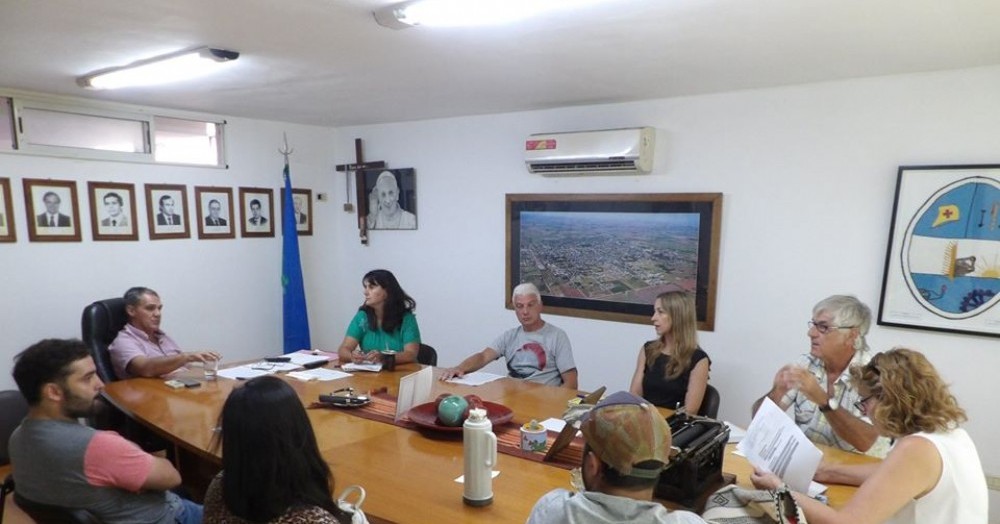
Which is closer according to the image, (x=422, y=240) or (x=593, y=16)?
(x=593, y=16)

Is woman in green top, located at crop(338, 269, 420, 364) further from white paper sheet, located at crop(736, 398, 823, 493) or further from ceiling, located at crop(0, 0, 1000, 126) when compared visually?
white paper sheet, located at crop(736, 398, 823, 493)

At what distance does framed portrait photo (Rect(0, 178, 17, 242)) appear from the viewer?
3277 mm

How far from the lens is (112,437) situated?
168 centimetres

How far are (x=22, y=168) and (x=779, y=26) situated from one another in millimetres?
4091

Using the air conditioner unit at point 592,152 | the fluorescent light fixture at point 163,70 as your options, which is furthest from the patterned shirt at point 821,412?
the fluorescent light fixture at point 163,70

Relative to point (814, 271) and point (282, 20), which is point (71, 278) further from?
point (814, 271)

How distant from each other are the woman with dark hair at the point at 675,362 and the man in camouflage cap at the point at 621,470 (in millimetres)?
1583

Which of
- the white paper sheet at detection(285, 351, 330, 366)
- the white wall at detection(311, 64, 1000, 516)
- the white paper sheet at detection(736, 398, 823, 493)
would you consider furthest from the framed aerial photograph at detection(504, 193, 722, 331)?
the white paper sheet at detection(736, 398, 823, 493)

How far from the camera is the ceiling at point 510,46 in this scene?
1.99 metres

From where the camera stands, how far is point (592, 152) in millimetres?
3588

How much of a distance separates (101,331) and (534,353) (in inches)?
92.3

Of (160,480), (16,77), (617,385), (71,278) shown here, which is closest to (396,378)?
(160,480)

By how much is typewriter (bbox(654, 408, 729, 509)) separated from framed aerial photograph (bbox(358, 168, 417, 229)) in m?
3.41

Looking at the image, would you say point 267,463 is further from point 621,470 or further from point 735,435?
point 735,435
